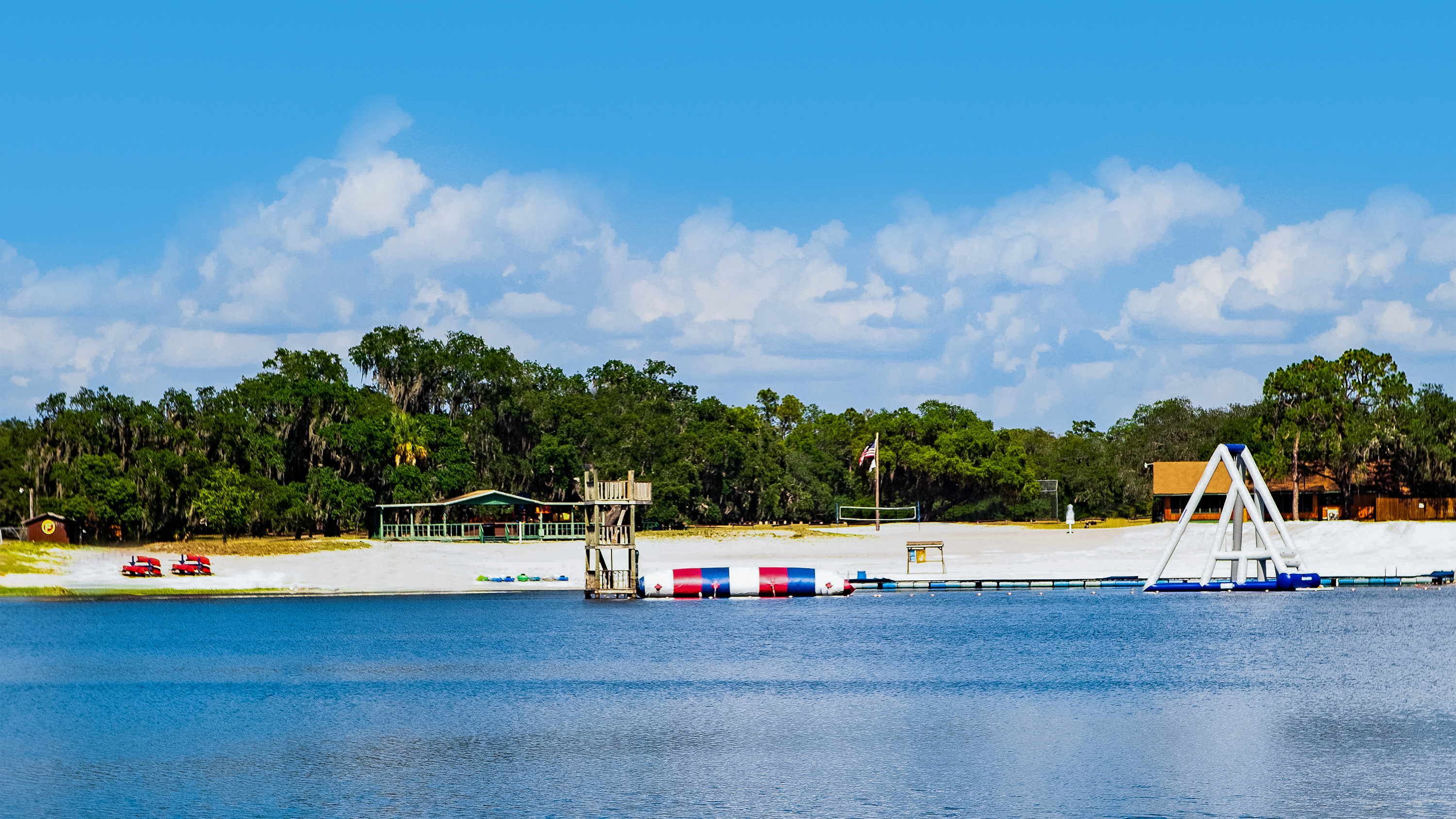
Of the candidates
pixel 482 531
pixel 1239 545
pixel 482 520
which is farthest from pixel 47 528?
→ pixel 1239 545

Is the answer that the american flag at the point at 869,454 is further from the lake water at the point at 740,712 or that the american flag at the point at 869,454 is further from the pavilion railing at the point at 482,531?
the lake water at the point at 740,712

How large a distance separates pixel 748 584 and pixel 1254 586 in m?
25.3

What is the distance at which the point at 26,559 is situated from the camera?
263 ft

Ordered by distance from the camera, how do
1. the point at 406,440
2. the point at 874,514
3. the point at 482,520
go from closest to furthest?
the point at 482,520, the point at 406,440, the point at 874,514

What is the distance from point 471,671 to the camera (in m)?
48.2

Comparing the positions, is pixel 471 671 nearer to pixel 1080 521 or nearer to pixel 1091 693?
pixel 1091 693

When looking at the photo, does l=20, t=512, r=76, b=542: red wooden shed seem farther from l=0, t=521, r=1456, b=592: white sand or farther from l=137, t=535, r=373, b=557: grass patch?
l=137, t=535, r=373, b=557: grass patch

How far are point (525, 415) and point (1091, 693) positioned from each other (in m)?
77.5

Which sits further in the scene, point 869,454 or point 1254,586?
point 869,454

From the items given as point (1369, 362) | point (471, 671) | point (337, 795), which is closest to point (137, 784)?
point (337, 795)

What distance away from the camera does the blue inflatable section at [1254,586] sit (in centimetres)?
7156

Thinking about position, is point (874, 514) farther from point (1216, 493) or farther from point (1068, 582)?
point (1068, 582)

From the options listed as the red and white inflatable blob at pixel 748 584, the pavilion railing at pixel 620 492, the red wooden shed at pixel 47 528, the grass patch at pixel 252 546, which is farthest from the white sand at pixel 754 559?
the pavilion railing at pixel 620 492

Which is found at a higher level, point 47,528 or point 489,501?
point 489,501
